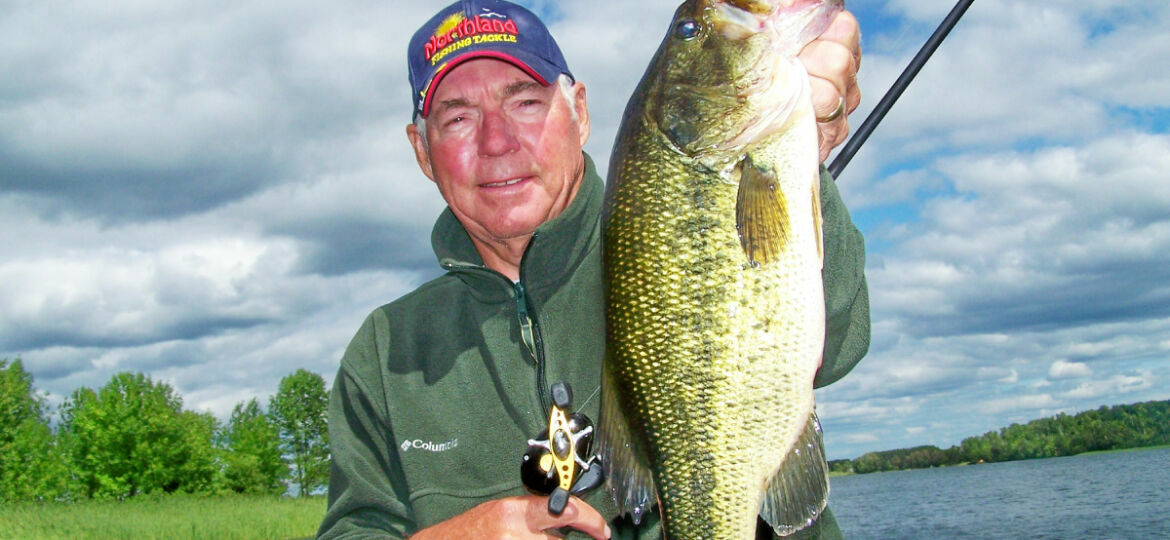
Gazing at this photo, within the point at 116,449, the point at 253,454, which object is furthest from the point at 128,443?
the point at 253,454

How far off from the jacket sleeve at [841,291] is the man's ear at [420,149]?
1.81 metres

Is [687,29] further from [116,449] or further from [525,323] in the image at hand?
[116,449]

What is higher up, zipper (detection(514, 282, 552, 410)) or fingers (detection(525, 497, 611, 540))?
zipper (detection(514, 282, 552, 410))

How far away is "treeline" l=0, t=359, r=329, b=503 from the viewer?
4916cm

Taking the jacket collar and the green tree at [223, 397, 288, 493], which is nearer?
the jacket collar

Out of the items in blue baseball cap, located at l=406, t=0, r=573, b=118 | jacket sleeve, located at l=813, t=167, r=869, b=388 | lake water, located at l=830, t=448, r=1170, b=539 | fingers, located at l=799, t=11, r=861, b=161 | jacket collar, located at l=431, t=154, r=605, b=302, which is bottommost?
lake water, located at l=830, t=448, r=1170, b=539

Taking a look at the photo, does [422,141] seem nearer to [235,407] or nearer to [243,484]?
[243,484]

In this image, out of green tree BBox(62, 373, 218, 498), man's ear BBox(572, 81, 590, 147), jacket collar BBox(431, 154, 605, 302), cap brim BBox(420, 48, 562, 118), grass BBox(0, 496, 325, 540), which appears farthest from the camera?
green tree BBox(62, 373, 218, 498)

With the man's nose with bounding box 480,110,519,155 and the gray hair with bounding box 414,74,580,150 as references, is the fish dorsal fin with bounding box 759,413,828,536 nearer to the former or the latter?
the man's nose with bounding box 480,110,519,155

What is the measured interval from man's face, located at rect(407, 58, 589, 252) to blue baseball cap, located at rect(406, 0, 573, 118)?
4 centimetres

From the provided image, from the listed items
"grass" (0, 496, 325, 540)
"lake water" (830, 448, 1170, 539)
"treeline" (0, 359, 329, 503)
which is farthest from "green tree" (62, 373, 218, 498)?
"lake water" (830, 448, 1170, 539)

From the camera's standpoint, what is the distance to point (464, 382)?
3.24 metres

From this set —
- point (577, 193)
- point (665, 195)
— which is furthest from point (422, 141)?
point (665, 195)

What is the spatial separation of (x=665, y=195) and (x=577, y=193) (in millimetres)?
1003
